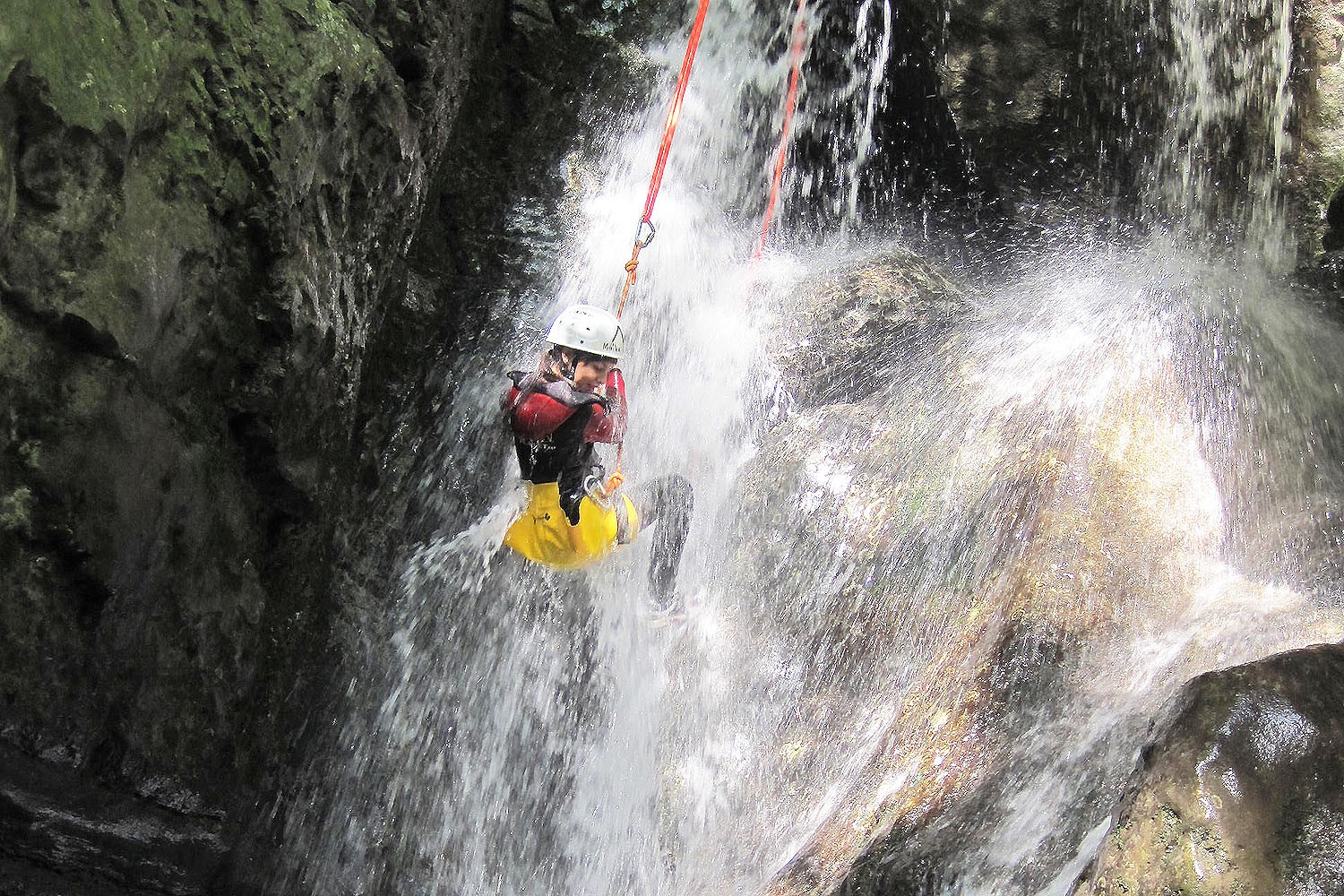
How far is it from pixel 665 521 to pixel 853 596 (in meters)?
1.30

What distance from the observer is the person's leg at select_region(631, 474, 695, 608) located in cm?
562

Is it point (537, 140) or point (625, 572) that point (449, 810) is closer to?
point (625, 572)

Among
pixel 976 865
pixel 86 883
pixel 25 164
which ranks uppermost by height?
pixel 25 164

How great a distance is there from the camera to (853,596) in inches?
192

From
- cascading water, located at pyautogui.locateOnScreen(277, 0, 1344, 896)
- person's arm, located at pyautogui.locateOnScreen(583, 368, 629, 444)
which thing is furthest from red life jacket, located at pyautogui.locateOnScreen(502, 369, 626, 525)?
cascading water, located at pyautogui.locateOnScreen(277, 0, 1344, 896)

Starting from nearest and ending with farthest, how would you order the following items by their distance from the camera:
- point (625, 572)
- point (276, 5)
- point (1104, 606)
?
point (276, 5)
point (1104, 606)
point (625, 572)

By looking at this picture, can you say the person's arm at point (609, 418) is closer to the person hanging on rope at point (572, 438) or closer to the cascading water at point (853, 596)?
the person hanging on rope at point (572, 438)

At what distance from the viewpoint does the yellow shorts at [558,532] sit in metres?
4.84

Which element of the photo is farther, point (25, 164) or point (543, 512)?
point (543, 512)

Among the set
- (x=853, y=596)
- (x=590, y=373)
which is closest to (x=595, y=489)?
(x=590, y=373)

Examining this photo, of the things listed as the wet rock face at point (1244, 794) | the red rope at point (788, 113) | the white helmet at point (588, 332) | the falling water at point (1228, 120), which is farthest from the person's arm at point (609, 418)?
the falling water at point (1228, 120)

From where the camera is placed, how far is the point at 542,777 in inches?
208

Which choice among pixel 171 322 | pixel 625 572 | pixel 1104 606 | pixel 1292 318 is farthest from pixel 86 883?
pixel 1292 318

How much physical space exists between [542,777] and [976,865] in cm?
255
